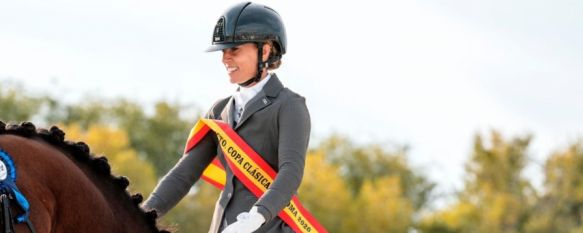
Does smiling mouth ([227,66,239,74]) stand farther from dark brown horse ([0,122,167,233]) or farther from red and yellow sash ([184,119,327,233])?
dark brown horse ([0,122,167,233])

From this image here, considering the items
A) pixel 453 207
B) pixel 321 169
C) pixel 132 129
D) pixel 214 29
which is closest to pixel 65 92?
pixel 132 129

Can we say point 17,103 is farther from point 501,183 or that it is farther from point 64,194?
point 64,194

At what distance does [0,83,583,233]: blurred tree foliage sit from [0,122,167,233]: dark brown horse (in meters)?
52.7

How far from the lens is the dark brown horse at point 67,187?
22.0ft

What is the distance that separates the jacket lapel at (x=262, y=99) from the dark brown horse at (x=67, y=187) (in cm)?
98

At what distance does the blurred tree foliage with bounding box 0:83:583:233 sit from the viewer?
232 feet

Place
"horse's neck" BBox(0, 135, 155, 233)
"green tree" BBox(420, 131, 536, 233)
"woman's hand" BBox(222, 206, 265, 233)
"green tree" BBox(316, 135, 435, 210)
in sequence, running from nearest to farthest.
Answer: "horse's neck" BBox(0, 135, 155, 233)
"woman's hand" BBox(222, 206, 265, 233)
"green tree" BBox(420, 131, 536, 233)
"green tree" BBox(316, 135, 435, 210)

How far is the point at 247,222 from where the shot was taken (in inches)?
295

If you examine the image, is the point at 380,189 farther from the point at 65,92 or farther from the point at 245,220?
the point at 245,220

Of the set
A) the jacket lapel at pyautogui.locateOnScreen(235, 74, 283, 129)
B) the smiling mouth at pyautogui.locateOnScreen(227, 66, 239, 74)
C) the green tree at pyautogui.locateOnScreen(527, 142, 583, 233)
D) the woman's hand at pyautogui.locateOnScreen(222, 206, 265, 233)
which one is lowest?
the woman's hand at pyautogui.locateOnScreen(222, 206, 265, 233)

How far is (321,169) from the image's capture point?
80.0 meters

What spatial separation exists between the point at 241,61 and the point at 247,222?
45.1 inches

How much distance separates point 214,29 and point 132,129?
79111mm

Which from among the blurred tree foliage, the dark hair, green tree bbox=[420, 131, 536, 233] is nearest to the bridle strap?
the dark hair
